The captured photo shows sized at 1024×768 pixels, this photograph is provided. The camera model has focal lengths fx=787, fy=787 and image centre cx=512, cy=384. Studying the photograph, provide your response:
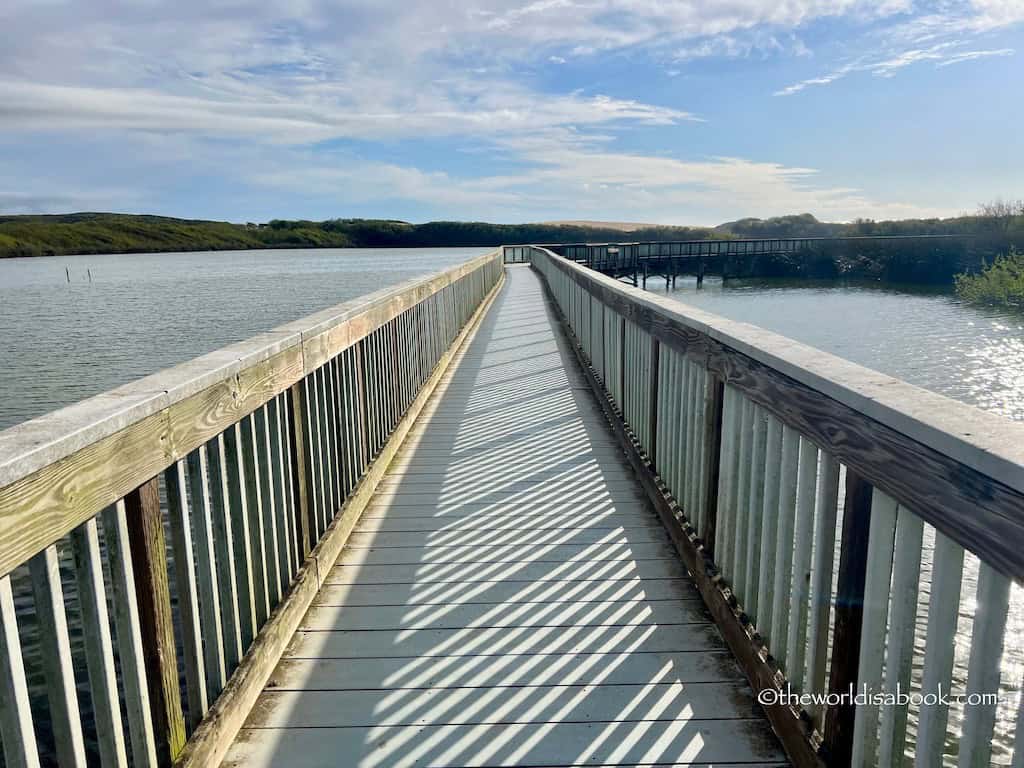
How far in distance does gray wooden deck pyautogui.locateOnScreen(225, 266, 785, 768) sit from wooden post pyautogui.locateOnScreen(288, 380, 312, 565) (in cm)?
30

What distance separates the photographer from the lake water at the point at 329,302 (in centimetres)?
1305

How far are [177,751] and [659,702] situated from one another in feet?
4.75

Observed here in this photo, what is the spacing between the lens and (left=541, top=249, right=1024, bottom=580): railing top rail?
4.27 feet

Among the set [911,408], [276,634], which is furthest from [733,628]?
[276,634]

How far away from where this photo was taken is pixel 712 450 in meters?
3.13

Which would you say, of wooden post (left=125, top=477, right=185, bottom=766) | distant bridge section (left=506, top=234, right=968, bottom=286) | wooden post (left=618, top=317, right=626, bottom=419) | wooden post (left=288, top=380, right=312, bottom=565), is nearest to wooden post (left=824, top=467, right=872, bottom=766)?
wooden post (left=125, top=477, right=185, bottom=766)

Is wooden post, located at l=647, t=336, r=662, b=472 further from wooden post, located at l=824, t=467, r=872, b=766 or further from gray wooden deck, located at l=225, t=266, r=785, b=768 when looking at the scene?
wooden post, located at l=824, t=467, r=872, b=766

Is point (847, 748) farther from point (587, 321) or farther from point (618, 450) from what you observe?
point (587, 321)

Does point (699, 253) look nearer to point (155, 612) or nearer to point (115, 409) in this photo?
point (155, 612)

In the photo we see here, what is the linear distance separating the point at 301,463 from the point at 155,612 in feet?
4.31

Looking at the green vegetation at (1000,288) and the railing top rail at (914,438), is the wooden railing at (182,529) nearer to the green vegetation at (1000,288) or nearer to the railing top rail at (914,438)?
the railing top rail at (914,438)

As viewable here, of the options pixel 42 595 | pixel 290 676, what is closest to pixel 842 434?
pixel 42 595

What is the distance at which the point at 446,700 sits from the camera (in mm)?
2584

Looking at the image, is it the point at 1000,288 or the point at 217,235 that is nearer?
the point at 1000,288
